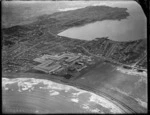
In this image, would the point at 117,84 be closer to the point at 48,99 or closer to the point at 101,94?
the point at 101,94

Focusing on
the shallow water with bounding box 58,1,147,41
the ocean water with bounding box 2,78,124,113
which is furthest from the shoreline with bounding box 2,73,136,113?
the shallow water with bounding box 58,1,147,41

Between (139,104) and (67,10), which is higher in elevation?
(67,10)

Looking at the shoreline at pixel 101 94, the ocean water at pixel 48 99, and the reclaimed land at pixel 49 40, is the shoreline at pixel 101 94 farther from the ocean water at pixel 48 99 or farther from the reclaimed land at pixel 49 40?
the ocean water at pixel 48 99

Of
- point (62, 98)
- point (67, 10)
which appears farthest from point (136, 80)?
point (67, 10)

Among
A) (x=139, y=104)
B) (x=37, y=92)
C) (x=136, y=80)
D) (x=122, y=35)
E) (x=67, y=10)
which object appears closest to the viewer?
(x=139, y=104)

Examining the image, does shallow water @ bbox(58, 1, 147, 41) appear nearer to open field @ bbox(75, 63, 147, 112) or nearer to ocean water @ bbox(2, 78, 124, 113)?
open field @ bbox(75, 63, 147, 112)

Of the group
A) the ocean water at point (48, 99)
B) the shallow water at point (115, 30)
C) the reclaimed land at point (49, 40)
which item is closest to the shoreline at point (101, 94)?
the reclaimed land at point (49, 40)

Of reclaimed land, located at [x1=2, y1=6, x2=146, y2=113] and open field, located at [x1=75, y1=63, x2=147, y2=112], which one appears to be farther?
reclaimed land, located at [x1=2, y1=6, x2=146, y2=113]

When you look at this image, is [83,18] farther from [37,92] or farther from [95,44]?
[37,92]

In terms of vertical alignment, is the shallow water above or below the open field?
above
